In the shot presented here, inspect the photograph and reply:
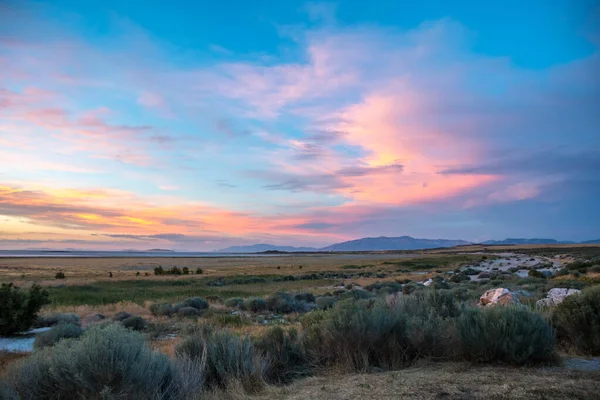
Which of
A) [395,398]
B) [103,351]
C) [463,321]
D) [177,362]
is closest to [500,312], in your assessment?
[463,321]

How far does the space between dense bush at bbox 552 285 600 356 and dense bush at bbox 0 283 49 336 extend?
17.5 m

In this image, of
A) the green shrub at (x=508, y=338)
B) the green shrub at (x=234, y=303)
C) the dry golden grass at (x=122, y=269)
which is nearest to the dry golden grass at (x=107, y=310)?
the green shrub at (x=234, y=303)

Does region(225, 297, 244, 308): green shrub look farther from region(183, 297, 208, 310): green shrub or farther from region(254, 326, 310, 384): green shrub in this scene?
region(254, 326, 310, 384): green shrub

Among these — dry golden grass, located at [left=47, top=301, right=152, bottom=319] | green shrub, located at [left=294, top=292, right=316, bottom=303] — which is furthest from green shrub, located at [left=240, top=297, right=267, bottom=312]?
dry golden grass, located at [left=47, top=301, right=152, bottom=319]

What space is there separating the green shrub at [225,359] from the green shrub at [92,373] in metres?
1.23

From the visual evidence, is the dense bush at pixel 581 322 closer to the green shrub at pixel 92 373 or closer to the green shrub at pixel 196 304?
the green shrub at pixel 92 373

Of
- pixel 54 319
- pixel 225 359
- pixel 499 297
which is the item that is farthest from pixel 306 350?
pixel 54 319

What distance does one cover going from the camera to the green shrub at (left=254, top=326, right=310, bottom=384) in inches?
314

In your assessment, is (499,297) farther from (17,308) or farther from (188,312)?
(17,308)

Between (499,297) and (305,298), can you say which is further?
(305,298)

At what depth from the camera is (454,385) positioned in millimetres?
5852

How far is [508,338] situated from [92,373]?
631 cm

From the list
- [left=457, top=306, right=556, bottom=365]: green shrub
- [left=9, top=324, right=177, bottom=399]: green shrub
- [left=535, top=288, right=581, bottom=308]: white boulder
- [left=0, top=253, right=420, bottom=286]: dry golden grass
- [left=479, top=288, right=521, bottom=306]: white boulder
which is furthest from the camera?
[left=0, top=253, right=420, bottom=286]: dry golden grass

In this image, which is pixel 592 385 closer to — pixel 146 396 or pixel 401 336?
pixel 401 336
